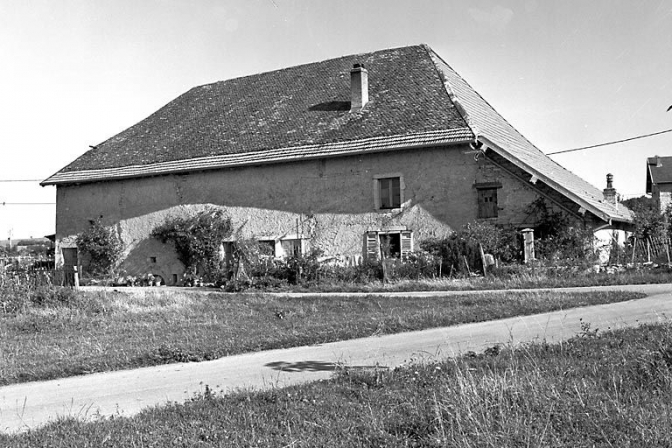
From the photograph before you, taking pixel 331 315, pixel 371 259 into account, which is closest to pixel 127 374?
pixel 331 315

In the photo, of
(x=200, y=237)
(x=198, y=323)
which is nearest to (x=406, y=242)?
(x=200, y=237)

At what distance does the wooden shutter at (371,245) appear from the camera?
2233cm

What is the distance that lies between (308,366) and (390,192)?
15.0 meters

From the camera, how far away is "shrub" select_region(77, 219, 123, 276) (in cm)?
2720

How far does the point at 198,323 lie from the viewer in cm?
1254

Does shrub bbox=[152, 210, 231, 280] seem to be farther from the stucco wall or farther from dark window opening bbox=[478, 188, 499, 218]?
dark window opening bbox=[478, 188, 499, 218]

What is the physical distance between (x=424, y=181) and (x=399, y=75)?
6.09 meters

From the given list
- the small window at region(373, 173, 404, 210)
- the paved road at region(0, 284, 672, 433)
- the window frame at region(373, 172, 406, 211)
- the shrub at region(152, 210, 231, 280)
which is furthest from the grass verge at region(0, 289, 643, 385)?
the shrub at region(152, 210, 231, 280)

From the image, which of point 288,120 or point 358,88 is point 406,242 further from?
point 288,120

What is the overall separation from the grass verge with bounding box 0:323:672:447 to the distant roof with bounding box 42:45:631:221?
13999 mm

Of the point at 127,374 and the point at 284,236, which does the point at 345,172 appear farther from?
the point at 127,374

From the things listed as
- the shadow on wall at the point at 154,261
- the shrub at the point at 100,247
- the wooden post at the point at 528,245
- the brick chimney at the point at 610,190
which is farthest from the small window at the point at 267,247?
the brick chimney at the point at 610,190

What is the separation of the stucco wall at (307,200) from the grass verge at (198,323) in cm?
625

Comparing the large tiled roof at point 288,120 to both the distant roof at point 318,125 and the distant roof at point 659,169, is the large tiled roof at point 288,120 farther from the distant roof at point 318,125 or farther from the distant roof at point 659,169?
the distant roof at point 659,169
